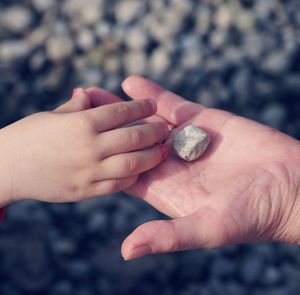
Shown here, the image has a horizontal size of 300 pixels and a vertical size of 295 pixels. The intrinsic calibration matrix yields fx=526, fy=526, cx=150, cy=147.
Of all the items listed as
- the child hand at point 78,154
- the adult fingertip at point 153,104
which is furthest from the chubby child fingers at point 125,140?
the adult fingertip at point 153,104

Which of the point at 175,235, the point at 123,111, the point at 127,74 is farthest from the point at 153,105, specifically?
the point at 127,74

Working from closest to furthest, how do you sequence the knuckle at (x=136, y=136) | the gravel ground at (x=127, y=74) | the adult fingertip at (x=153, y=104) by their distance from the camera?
the knuckle at (x=136, y=136), the adult fingertip at (x=153, y=104), the gravel ground at (x=127, y=74)

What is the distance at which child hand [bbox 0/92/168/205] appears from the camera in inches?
61.3

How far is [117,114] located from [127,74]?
99 centimetres

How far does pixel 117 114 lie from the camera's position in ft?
5.30

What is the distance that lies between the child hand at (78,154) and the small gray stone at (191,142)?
64 millimetres

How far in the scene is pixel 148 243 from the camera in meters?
1.29

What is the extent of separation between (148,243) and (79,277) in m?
0.86

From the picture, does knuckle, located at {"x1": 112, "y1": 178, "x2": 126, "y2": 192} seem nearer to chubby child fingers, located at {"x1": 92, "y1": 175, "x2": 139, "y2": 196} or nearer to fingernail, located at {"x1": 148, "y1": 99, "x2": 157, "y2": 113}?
chubby child fingers, located at {"x1": 92, "y1": 175, "x2": 139, "y2": 196}

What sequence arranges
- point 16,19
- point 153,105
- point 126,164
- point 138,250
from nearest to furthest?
point 138,250
point 126,164
point 153,105
point 16,19

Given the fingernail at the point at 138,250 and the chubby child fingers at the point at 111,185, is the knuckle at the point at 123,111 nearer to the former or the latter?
the chubby child fingers at the point at 111,185

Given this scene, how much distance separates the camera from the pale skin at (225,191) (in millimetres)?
1336

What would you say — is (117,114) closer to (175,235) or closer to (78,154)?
(78,154)

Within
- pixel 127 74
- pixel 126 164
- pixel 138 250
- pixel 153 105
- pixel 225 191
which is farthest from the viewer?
pixel 127 74
